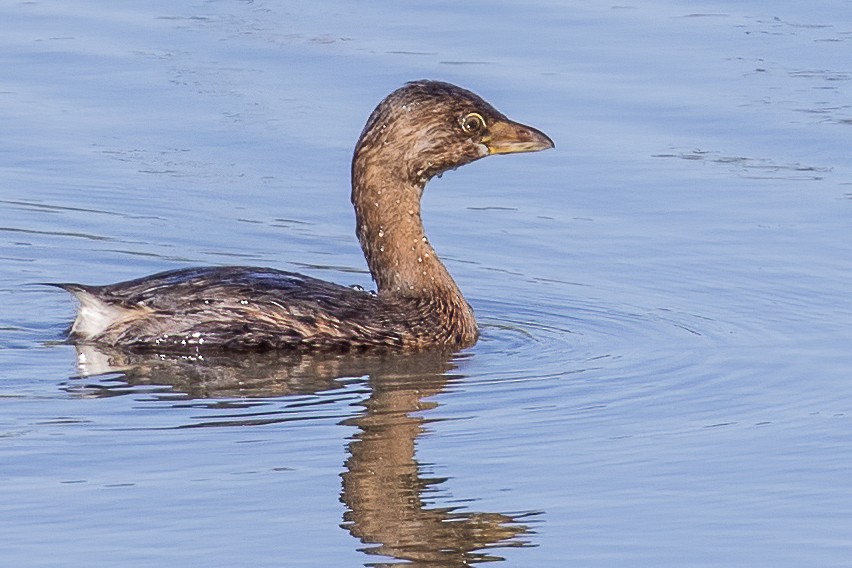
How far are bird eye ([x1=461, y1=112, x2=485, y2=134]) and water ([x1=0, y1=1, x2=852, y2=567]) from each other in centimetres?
96

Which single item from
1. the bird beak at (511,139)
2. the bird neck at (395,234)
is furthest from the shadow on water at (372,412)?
the bird beak at (511,139)

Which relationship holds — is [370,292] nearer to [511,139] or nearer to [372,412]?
[511,139]

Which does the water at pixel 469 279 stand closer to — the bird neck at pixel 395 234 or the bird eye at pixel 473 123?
the bird neck at pixel 395 234

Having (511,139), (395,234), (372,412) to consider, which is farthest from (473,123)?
(372,412)

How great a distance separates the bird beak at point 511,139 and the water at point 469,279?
0.82 m

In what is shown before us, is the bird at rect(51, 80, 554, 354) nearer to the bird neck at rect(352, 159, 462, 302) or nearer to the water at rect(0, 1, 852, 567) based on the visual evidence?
the bird neck at rect(352, 159, 462, 302)

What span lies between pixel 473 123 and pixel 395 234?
0.67 m

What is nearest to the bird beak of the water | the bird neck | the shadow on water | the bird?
the bird

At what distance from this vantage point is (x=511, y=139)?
445 inches

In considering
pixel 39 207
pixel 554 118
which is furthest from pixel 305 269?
pixel 554 118

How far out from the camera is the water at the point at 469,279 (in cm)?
800

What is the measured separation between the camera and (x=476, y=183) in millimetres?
13586

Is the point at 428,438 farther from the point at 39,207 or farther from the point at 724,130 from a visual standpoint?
the point at 724,130

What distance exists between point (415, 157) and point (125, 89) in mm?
4064
